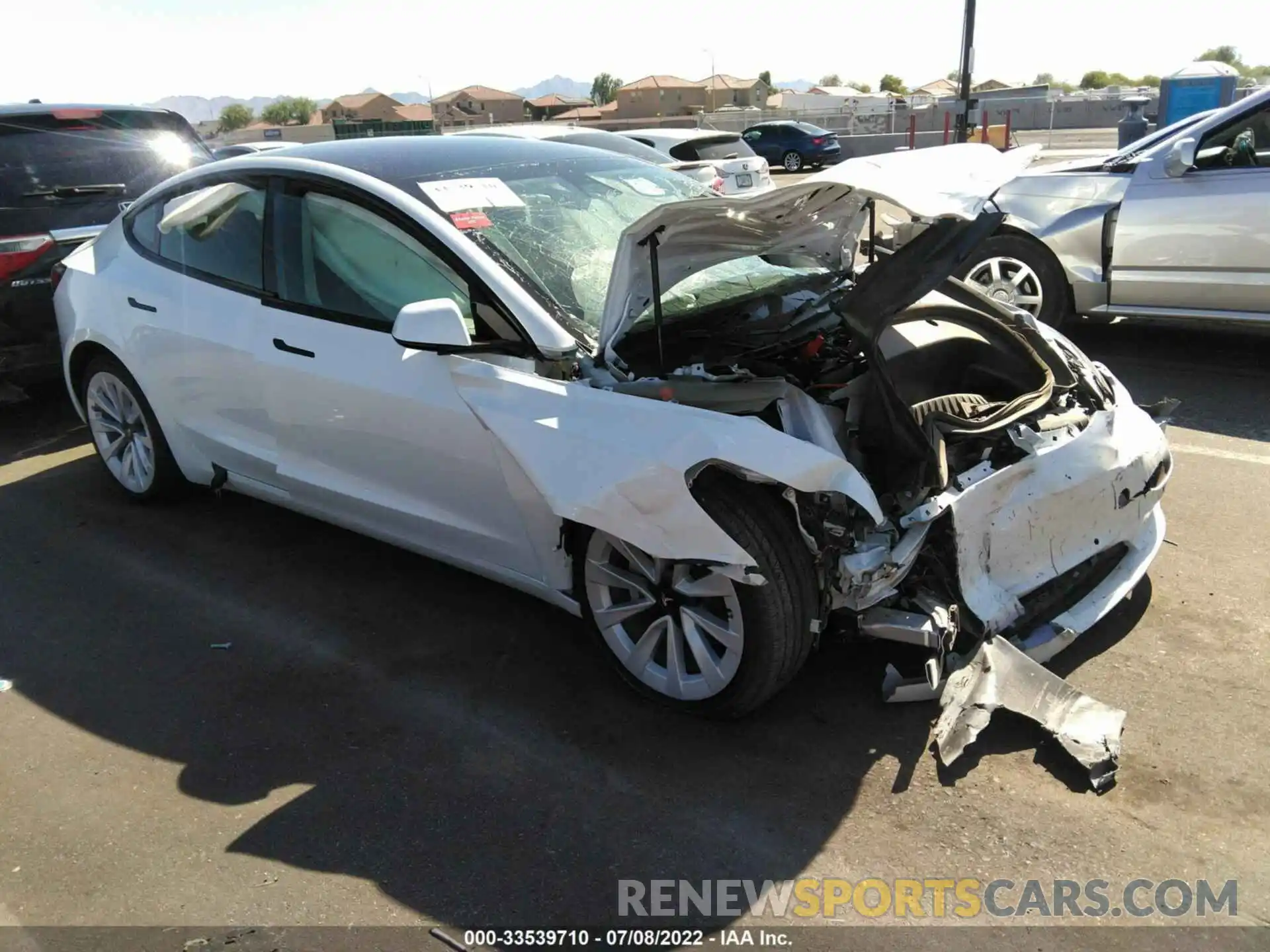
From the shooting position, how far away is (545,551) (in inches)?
136

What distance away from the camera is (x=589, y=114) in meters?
63.0

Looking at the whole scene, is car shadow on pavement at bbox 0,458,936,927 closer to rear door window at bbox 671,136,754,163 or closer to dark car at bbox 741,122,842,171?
rear door window at bbox 671,136,754,163

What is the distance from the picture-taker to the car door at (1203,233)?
20.6 ft

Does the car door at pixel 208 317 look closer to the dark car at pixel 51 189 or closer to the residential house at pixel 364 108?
the dark car at pixel 51 189

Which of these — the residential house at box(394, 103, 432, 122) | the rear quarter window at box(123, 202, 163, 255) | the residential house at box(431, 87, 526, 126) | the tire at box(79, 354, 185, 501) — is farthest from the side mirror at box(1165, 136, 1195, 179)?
the residential house at box(431, 87, 526, 126)

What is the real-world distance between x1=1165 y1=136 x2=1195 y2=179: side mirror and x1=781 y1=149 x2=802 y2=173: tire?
80.3ft

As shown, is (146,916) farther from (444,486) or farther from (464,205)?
(464,205)

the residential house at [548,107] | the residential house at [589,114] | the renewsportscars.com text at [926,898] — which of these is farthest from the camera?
the residential house at [548,107]

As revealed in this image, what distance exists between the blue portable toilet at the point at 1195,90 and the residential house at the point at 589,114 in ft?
130

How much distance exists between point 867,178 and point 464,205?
1562 mm

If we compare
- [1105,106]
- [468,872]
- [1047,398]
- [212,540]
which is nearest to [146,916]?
[468,872]

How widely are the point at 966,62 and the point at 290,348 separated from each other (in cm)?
1978

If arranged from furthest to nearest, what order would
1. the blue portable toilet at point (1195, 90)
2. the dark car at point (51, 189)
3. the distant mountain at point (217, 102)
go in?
the distant mountain at point (217, 102)
the blue portable toilet at point (1195, 90)
the dark car at point (51, 189)

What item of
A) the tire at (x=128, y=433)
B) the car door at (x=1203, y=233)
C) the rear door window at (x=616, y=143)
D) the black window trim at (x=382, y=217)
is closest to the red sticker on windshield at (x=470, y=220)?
the black window trim at (x=382, y=217)
